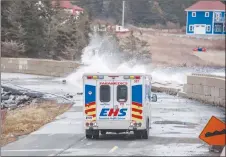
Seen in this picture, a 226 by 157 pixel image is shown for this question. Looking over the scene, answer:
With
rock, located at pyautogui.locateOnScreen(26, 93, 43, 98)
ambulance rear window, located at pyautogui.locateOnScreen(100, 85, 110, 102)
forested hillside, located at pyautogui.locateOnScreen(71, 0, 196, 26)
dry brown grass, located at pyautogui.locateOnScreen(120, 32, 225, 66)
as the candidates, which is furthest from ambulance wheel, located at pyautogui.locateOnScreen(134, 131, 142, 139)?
rock, located at pyautogui.locateOnScreen(26, 93, 43, 98)

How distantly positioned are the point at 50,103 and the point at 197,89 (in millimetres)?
7714

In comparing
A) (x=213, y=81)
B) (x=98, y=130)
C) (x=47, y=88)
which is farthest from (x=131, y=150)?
(x=47, y=88)

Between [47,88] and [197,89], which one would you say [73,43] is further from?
[197,89]

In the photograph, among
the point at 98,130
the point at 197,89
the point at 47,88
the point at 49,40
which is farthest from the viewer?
the point at 49,40

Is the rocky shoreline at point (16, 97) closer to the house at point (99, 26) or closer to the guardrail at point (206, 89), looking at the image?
the guardrail at point (206, 89)

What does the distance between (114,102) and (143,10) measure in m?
23.7

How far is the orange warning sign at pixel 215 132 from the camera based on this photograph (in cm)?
1215

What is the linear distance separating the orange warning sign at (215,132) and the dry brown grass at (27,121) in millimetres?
6936

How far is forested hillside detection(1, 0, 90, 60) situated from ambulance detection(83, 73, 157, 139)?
37.3 m

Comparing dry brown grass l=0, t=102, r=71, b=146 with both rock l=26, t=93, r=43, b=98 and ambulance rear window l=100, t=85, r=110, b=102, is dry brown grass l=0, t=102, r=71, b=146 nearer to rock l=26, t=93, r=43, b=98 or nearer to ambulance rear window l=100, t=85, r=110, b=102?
ambulance rear window l=100, t=85, r=110, b=102

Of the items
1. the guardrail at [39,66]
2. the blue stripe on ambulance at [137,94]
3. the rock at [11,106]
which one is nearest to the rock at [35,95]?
the rock at [11,106]

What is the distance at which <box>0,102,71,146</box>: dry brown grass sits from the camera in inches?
782

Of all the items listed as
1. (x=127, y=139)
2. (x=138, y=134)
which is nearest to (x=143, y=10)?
Result: (x=138, y=134)

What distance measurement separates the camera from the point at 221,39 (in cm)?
1533
